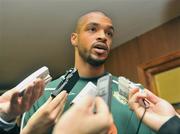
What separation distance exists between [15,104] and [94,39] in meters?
0.53

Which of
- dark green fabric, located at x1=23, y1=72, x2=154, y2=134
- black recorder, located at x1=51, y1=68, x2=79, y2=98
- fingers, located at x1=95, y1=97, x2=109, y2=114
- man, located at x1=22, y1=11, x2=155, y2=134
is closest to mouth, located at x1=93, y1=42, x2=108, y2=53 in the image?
man, located at x1=22, y1=11, x2=155, y2=134

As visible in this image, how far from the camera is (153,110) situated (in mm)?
811

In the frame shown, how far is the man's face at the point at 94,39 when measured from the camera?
108 cm

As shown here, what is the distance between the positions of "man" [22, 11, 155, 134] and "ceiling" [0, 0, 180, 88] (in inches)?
23.7

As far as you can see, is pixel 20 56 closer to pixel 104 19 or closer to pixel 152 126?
pixel 104 19

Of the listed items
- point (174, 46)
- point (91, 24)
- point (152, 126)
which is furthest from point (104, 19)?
point (174, 46)

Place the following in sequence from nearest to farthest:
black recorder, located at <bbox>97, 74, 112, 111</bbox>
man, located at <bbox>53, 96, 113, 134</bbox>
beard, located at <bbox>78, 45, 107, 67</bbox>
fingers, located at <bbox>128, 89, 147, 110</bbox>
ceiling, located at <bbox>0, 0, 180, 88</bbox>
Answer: man, located at <bbox>53, 96, 113, 134</bbox> → black recorder, located at <bbox>97, 74, 112, 111</bbox> → fingers, located at <bbox>128, 89, 147, 110</bbox> → beard, located at <bbox>78, 45, 107, 67</bbox> → ceiling, located at <bbox>0, 0, 180, 88</bbox>

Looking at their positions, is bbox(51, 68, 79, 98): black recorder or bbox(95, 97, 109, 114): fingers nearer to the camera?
bbox(95, 97, 109, 114): fingers

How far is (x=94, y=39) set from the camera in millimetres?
1111

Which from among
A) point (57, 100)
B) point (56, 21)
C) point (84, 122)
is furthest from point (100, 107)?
point (56, 21)

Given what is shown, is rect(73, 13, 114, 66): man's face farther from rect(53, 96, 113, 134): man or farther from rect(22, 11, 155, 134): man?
rect(53, 96, 113, 134): man

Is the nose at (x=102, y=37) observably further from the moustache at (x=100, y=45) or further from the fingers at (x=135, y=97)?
the fingers at (x=135, y=97)

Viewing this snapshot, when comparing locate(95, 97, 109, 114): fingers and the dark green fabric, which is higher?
locate(95, 97, 109, 114): fingers

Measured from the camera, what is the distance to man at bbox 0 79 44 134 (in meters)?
0.67
